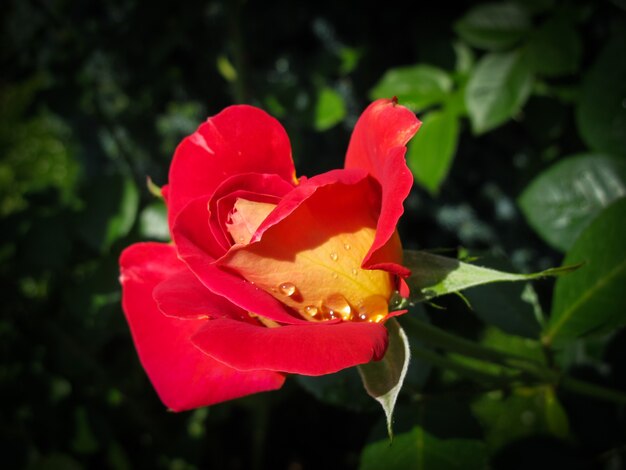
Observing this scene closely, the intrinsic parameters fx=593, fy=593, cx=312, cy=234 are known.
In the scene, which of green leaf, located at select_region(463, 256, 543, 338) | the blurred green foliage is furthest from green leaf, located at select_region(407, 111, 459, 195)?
green leaf, located at select_region(463, 256, 543, 338)

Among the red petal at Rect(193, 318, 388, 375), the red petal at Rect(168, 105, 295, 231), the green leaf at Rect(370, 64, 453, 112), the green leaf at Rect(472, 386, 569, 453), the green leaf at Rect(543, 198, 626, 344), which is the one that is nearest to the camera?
the red petal at Rect(193, 318, 388, 375)

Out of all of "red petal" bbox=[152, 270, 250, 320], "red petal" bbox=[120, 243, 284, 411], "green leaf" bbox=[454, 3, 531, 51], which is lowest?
"green leaf" bbox=[454, 3, 531, 51]

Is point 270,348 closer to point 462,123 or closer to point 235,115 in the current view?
point 235,115

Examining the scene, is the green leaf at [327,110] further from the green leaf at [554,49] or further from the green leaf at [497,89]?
the green leaf at [554,49]

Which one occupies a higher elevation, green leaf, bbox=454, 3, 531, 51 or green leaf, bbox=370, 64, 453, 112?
green leaf, bbox=454, 3, 531, 51

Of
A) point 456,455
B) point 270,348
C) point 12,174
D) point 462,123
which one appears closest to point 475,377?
point 456,455

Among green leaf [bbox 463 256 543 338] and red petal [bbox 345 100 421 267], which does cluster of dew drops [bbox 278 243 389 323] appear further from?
green leaf [bbox 463 256 543 338]
